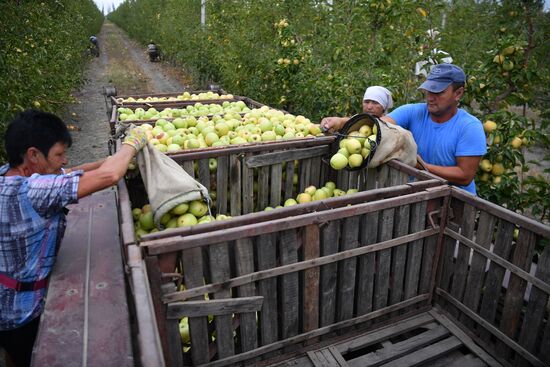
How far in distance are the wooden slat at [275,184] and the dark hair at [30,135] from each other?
1709mm

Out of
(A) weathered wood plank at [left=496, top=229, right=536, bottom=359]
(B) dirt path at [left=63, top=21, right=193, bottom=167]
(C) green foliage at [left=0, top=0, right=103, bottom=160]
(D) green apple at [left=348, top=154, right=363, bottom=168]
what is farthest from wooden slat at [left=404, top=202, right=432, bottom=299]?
(B) dirt path at [left=63, top=21, right=193, bottom=167]

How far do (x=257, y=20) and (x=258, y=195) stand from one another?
23.9ft

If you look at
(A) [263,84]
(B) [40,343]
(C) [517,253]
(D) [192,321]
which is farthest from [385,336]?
(A) [263,84]

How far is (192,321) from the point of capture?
2.04 meters

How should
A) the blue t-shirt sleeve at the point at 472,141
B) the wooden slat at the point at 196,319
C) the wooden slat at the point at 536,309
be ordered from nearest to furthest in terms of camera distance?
1. the wooden slat at the point at 196,319
2. the wooden slat at the point at 536,309
3. the blue t-shirt sleeve at the point at 472,141

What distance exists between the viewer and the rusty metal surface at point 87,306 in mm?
1670

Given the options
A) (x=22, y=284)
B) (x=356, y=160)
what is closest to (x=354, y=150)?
(x=356, y=160)

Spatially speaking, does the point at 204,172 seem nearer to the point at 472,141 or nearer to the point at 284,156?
the point at 284,156

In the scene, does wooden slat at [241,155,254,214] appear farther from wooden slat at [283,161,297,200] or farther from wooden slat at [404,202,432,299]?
wooden slat at [404,202,432,299]

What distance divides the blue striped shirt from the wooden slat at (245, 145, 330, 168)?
1432 millimetres

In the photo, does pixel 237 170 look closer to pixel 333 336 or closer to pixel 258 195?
pixel 258 195

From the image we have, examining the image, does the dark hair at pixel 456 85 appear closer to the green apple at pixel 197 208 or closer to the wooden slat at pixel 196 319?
the green apple at pixel 197 208

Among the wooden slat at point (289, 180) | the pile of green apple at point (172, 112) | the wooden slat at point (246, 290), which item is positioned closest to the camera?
the wooden slat at point (246, 290)

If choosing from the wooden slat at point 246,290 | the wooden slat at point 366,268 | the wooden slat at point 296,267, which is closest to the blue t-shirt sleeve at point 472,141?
the wooden slat at point 296,267
